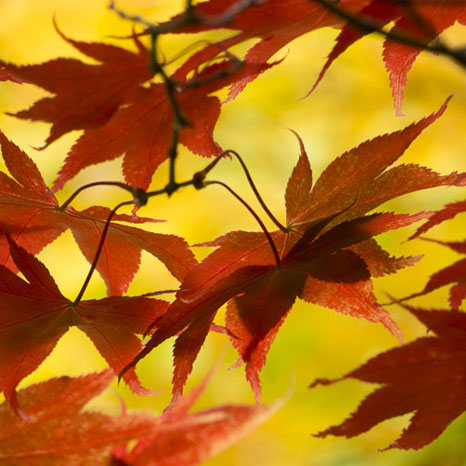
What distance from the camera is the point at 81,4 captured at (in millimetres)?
2992

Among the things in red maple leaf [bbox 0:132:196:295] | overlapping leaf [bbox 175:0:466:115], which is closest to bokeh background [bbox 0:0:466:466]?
red maple leaf [bbox 0:132:196:295]

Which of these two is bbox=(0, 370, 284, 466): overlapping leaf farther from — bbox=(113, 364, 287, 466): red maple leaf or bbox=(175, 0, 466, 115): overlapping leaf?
bbox=(175, 0, 466, 115): overlapping leaf

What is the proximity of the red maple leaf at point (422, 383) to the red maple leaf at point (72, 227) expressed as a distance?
189 mm

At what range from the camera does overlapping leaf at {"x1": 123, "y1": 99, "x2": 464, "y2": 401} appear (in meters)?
0.57

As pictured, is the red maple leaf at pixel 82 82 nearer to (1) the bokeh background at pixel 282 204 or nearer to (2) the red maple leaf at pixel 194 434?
(2) the red maple leaf at pixel 194 434

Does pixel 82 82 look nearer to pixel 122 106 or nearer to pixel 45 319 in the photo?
pixel 122 106

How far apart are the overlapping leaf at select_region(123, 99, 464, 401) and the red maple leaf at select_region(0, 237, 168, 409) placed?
0.03 meters

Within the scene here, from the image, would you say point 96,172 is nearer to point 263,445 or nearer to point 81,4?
point 81,4

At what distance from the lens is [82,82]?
0.49m

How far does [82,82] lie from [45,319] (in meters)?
0.22

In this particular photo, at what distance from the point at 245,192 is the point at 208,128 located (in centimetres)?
203

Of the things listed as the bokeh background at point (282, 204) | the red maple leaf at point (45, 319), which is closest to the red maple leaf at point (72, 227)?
the red maple leaf at point (45, 319)

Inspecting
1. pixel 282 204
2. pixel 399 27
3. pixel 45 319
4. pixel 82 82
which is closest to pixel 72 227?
pixel 45 319

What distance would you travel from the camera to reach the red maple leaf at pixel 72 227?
658mm
